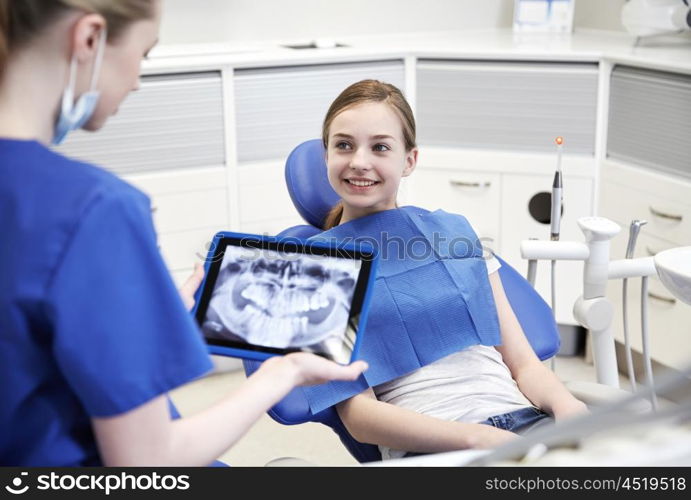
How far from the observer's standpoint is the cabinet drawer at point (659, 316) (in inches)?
102

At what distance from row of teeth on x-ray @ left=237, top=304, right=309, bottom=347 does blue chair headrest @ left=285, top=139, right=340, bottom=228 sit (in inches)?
25.4

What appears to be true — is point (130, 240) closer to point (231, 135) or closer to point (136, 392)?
point (136, 392)

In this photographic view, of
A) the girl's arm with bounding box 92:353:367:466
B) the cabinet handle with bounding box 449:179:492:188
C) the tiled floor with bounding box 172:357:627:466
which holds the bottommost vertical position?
the tiled floor with bounding box 172:357:627:466

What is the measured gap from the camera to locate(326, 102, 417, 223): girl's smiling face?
1.62 meters

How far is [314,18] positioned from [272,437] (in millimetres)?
1524

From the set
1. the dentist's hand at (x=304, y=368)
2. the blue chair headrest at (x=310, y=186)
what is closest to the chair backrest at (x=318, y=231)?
the blue chair headrest at (x=310, y=186)

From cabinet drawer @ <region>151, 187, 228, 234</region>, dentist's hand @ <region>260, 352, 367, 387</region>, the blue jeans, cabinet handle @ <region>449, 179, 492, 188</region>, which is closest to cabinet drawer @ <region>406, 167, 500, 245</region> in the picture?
cabinet handle @ <region>449, 179, 492, 188</region>

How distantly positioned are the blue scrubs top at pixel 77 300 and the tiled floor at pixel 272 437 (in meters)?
1.53

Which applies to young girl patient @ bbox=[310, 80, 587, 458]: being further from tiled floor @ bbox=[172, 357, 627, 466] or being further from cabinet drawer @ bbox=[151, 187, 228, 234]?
cabinet drawer @ bbox=[151, 187, 228, 234]

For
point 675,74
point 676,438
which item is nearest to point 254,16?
point 675,74

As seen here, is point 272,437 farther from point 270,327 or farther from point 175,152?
point 270,327

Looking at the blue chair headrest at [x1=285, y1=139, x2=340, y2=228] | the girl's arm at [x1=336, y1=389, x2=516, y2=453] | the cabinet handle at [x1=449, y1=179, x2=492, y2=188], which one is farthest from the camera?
the cabinet handle at [x1=449, y1=179, x2=492, y2=188]

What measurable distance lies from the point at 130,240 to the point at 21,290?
10cm

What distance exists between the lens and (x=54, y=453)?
2.98ft
